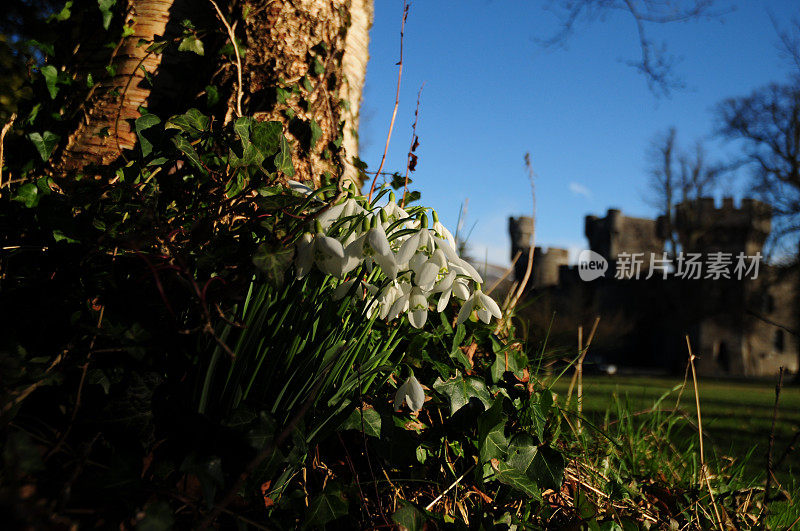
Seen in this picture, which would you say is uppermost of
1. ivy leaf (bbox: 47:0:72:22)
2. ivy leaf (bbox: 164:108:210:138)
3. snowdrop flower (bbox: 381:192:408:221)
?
ivy leaf (bbox: 47:0:72:22)

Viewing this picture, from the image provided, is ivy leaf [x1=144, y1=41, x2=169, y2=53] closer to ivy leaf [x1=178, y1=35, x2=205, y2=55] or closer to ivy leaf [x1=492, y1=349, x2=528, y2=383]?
ivy leaf [x1=178, y1=35, x2=205, y2=55]

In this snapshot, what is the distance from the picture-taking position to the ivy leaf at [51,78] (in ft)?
7.04

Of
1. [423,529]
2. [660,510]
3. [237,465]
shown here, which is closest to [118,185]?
[237,465]

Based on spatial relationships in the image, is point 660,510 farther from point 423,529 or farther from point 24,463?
point 24,463

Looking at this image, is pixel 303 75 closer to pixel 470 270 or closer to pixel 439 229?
pixel 439 229

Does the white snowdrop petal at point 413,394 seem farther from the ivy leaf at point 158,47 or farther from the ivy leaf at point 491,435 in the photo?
the ivy leaf at point 158,47

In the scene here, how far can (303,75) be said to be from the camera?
7.55 feet

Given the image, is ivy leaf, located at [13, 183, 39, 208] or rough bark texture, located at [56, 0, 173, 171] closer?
ivy leaf, located at [13, 183, 39, 208]

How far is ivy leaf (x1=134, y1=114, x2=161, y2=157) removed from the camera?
1610mm

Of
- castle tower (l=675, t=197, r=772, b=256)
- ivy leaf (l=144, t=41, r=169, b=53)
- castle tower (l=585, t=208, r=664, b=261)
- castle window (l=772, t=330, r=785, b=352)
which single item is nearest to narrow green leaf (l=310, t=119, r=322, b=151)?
ivy leaf (l=144, t=41, r=169, b=53)

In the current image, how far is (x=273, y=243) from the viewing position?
3.61 feet

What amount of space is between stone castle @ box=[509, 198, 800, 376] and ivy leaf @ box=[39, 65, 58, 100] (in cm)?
2295

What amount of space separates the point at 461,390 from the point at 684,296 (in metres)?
29.2

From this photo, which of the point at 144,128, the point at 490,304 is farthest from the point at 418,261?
the point at 144,128
